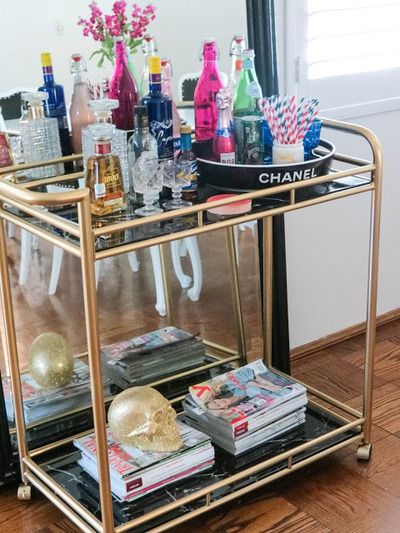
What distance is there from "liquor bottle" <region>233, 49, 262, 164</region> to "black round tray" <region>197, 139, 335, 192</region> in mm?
93

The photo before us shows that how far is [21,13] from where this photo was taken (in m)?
1.70

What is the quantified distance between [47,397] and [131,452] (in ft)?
1.04

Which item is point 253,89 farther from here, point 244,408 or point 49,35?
point 244,408

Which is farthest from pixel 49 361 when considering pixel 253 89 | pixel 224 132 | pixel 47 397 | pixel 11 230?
pixel 253 89

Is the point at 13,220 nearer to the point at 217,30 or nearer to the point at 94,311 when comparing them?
the point at 94,311

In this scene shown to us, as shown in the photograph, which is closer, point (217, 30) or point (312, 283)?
point (217, 30)

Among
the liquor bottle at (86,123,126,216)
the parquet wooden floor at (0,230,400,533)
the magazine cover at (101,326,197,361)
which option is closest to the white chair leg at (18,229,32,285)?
the parquet wooden floor at (0,230,400,533)

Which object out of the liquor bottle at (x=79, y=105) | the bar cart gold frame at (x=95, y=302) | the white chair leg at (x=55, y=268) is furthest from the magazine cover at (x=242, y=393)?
the liquor bottle at (x=79, y=105)

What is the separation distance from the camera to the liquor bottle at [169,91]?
1650 millimetres

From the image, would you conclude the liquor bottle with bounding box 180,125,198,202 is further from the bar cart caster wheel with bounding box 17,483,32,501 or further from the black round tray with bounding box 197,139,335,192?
the bar cart caster wheel with bounding box 17,483,32,501

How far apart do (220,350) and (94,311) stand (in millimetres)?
865

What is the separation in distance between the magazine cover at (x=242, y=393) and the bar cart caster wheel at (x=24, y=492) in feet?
1.35

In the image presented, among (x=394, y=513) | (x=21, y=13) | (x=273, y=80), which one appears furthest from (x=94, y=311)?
(x=273, y=80)

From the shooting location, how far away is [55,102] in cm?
171
